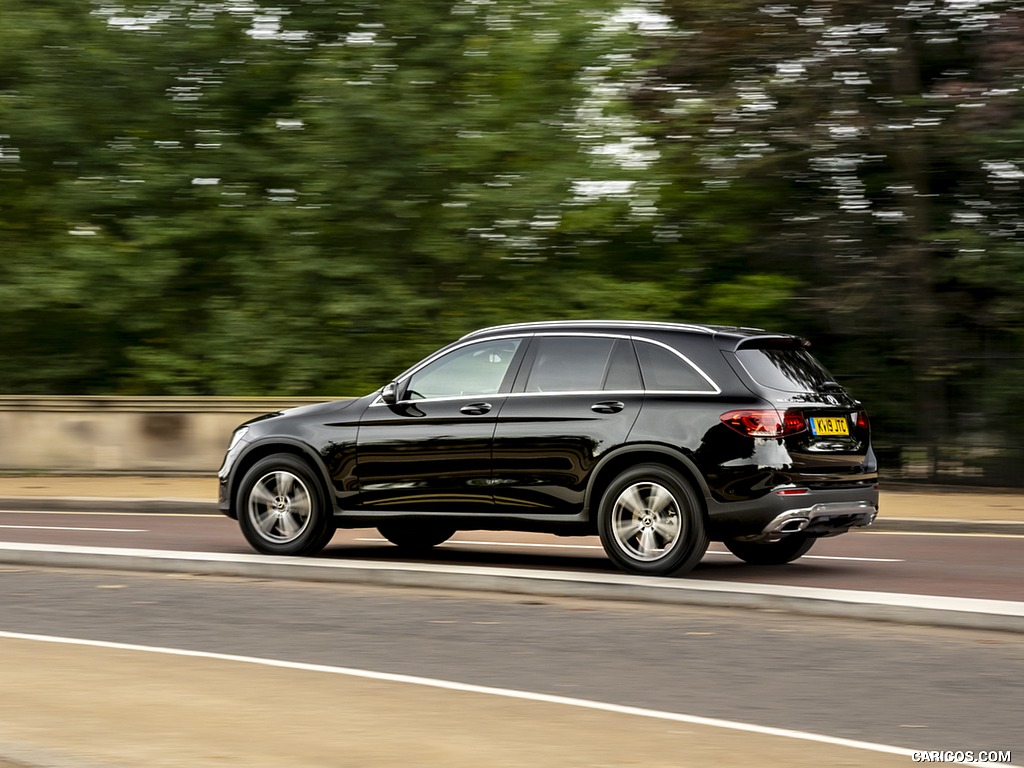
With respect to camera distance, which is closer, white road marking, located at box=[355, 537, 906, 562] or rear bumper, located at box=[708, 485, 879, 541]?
rear bumper, located at box=[708, 485, 879, 541]

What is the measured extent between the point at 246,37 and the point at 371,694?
18189mm

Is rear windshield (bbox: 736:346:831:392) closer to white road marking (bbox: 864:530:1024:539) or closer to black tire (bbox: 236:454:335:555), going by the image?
black tire (bbox: 236:454:335:555)

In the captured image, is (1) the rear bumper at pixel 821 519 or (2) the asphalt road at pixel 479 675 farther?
(1) the rear bumper at pixel 821 519

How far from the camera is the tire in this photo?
1055 centimetres

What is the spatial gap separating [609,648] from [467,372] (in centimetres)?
369

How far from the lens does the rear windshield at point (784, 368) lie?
35.1 feet

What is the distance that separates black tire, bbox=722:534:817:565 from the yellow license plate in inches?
51.0

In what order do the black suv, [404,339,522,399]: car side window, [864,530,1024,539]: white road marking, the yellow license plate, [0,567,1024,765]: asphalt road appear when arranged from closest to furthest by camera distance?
[0,567,1024,765]: asphalt road → the black suv → the yellow license plate → [404,339,522,399]: car side window → [864,530,1024,539]: white road marking

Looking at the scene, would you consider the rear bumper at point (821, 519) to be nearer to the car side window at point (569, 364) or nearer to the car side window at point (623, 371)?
the car side window at point (623, 371)

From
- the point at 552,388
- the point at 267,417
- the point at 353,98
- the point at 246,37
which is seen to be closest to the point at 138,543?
the point at 267,417

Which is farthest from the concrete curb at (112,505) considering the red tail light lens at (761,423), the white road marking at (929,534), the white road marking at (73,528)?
the red tail light lens at (761,423)

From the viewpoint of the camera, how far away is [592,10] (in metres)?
23.8

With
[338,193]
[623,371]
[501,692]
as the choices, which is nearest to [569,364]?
[623,371]

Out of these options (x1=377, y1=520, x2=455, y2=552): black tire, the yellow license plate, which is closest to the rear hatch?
the yellow license plate
